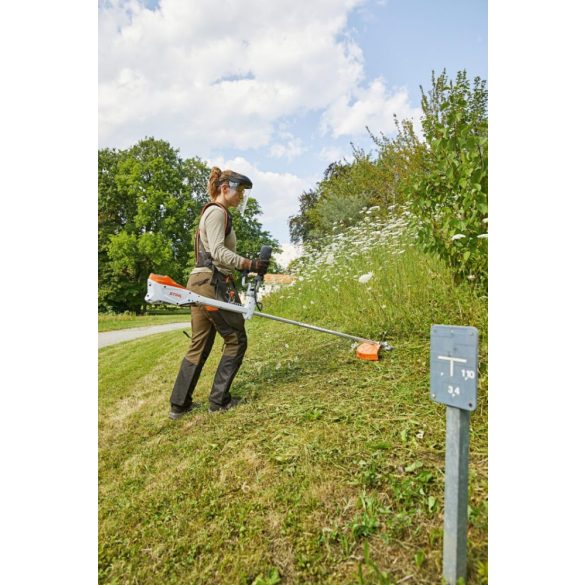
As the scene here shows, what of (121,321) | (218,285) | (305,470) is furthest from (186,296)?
(121,321)

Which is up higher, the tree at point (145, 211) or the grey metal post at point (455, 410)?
the tree at point (145, 211)

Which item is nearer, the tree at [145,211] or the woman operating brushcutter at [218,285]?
the woman operating brushcutter at [218,285]

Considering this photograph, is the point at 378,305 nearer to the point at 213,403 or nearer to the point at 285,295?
the point at 213,403

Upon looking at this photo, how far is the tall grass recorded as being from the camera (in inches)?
106

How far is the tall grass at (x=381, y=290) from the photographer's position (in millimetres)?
2705

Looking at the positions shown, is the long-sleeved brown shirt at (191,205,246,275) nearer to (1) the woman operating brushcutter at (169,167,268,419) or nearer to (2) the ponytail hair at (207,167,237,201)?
(1) the woman operating brushcutter at (169,167,268,419)

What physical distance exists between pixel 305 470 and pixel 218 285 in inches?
46.3

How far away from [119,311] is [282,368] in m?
2.57

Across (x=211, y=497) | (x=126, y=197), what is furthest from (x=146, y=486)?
(x=126, y=197)

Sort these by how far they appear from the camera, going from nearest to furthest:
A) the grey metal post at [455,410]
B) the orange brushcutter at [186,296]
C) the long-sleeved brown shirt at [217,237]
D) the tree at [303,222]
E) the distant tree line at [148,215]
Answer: the grey metal post at [455,410]
the orange brushcutter at [186,296]
the long-sleeved brown shirt at [217,237]
the distant tree line at [148,215]
the tree at [303,222]

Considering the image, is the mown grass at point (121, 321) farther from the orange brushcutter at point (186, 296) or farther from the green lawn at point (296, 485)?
the orange brushcutter at point (186, 296)

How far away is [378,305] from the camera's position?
3254 millimetres

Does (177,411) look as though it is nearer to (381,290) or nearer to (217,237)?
(217,237)

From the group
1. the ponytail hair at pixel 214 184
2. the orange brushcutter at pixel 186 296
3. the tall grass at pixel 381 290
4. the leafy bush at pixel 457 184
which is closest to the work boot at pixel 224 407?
the orange brushcutter at pixel 186 296
